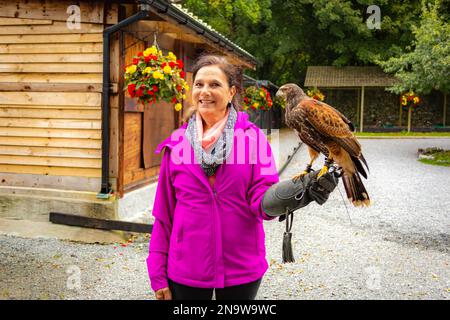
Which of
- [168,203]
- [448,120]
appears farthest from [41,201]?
[448,120]

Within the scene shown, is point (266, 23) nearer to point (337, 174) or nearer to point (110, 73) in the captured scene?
point (110, 73)

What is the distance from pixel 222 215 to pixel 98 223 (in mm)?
5045

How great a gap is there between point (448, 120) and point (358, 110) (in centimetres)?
602

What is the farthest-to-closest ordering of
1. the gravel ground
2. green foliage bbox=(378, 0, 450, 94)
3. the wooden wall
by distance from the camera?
green foliage bbox=(378, 0, 450, 94) → the wooden wall → the gravel ground

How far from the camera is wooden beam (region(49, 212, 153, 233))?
7.01 meters

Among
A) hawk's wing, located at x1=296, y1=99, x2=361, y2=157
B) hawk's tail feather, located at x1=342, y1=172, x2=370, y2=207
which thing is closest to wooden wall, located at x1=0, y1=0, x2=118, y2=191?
hawk's wing, located at x1=296, y1=99, x2=361, y2=157

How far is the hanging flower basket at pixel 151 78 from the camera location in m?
6.68

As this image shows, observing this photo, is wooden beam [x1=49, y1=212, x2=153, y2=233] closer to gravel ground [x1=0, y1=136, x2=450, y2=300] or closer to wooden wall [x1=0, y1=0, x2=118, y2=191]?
gravel ground [x1=0, y1=136, x2=450, y2=300]

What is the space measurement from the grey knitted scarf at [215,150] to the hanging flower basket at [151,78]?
4.12 metres

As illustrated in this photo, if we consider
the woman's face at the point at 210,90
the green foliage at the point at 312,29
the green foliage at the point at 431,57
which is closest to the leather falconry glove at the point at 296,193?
the woman's face at the point at 210,90

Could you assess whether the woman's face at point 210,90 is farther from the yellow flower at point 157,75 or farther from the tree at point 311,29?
the tree at point 311,29

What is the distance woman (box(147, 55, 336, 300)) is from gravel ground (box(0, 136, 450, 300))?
2.72 m

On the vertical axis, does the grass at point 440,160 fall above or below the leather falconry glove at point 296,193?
below

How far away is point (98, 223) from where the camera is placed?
23.6 ft
